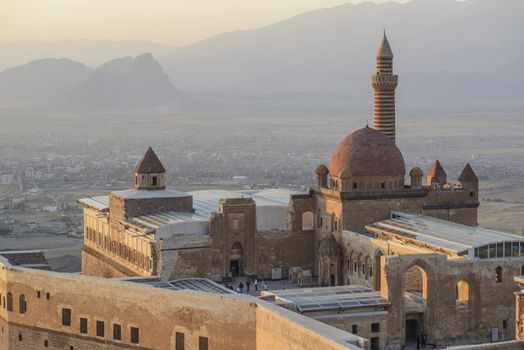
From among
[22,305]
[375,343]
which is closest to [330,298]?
[375,343]

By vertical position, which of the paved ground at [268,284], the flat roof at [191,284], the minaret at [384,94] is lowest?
the paved ground at [268,284]

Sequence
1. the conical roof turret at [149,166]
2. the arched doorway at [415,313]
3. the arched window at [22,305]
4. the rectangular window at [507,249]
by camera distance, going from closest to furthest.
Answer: the arched doorway at [415,313] < the rectangular window at [507,249] < the arched window at [22,305] < the conical roof turret at [149,166]

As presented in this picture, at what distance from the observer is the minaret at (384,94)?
55.8m

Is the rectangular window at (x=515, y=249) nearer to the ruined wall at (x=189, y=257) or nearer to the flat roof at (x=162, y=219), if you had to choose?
the ruined wall at (x=189, y=257)

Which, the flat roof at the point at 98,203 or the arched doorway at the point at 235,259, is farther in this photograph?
the flat roof at the point at 98,203

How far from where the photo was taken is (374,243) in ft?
147

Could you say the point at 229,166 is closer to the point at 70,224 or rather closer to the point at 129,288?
the point at 70,224

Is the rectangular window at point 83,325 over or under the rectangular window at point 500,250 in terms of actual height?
under

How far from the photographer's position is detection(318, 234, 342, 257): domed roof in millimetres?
47125

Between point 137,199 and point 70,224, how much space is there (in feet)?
175

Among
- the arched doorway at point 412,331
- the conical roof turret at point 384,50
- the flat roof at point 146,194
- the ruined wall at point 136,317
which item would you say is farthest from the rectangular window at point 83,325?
the conical roof turret at point 384,50

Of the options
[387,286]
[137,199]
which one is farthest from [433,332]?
[137,199]

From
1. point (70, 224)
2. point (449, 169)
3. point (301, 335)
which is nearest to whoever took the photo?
point (301, 335)

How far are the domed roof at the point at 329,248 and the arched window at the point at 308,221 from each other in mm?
2409
